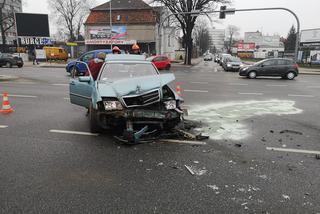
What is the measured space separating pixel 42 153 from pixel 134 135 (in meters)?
1.74

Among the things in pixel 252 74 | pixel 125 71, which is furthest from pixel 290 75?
pixel 125 71

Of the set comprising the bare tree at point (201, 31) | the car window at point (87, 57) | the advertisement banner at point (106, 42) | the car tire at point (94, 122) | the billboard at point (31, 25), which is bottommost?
the car tire at point (94, 122)

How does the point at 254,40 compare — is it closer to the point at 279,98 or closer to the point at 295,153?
the point at 279,98

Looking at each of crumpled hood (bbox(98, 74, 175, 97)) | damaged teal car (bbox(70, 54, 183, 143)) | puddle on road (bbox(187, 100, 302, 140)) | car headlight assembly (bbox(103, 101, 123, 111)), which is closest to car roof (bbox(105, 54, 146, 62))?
damaged teal car (bbox(70, 54, 183, 143))

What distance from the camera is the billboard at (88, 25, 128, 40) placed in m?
46.3

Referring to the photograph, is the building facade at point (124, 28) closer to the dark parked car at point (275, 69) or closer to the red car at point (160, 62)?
the red car at point (160, 62)

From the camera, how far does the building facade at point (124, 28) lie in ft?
150

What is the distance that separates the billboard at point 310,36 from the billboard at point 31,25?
142 ft

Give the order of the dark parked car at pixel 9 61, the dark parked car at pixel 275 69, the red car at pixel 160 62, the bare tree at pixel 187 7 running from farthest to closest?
the bare tree at pixel 187 7 < the dark parked car at pixel 9 61 < the red car at pixel 160 62 < the dark parked car at pixel 275 69

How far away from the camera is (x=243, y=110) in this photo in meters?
8.88

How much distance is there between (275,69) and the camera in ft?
65.9

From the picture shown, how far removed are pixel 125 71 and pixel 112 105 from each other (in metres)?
1.77

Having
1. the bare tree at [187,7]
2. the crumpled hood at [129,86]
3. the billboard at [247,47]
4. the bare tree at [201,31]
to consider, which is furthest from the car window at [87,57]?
the billboard at [247,47]

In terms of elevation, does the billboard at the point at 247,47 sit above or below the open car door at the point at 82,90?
above
